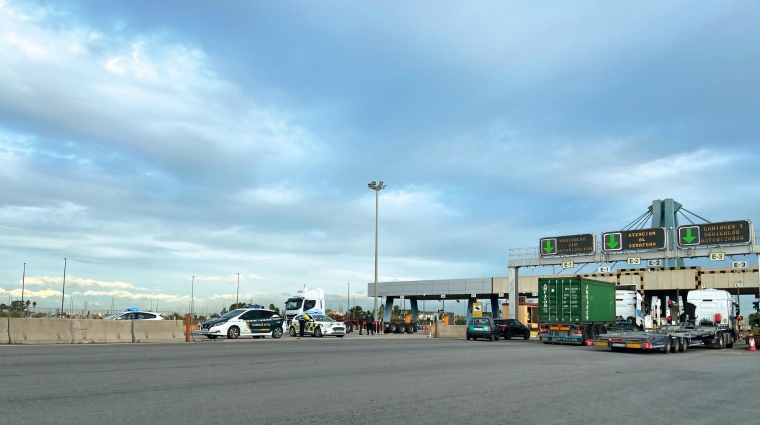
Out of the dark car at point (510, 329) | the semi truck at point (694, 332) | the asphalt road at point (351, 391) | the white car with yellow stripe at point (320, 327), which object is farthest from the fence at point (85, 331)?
the dark car at point (510, 329)

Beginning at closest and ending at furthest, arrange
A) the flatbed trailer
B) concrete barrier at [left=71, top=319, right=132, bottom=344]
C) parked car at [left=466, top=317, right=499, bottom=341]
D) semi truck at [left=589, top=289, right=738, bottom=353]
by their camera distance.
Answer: concrete barrier at [left=71, top=319, right=132, bottom=344] < the flatbed trailer < semi truck at [left=589, top=289, right=738, bottom=353] < parked car at [left=466, top=317, right=499, bottom=341]

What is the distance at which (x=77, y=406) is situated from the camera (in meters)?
8.86

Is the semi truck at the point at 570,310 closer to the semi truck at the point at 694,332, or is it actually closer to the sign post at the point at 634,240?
the semi truck at the point at 694,332

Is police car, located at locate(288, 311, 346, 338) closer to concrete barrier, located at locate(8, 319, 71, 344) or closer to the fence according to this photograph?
the fence

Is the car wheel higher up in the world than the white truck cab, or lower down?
lower down

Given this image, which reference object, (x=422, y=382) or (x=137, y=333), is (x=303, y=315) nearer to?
Result: (x=137, y=333)

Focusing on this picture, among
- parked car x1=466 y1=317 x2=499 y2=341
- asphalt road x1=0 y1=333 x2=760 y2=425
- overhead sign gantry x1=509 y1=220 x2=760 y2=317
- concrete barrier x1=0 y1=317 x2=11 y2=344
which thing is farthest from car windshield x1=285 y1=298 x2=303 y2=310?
asphalt road x1=0 y1=333 x2=760 y2=425

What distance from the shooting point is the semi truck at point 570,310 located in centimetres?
3344

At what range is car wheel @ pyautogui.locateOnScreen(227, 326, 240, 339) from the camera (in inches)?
1240

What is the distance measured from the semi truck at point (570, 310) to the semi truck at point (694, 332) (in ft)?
4.07

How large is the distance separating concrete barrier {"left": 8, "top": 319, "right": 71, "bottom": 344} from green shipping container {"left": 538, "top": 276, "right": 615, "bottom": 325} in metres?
23.2

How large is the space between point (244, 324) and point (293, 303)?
1078 cm

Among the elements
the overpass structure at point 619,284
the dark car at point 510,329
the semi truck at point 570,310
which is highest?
the overpass structure at point 619,284

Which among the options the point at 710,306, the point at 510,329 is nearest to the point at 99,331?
the point at 510,329
